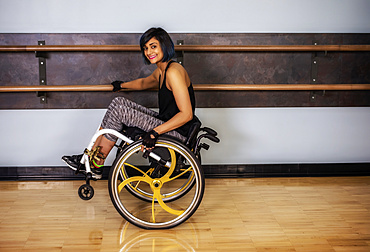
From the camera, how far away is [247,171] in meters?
3.05

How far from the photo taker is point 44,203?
254cm

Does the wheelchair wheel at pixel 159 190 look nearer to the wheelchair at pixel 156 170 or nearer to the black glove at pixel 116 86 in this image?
the wheelchair at pixel 156 170

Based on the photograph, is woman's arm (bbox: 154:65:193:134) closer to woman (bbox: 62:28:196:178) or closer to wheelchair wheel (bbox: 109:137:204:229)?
woman (bbox: 62:28:196:178)

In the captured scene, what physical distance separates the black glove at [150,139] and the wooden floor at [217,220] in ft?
1.63

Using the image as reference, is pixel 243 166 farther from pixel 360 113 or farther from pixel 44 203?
pixel 44 203

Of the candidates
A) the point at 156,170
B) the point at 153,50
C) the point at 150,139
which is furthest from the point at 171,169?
the point at 153,50

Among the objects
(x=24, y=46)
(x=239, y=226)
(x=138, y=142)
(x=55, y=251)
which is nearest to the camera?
(x=55, y=251)

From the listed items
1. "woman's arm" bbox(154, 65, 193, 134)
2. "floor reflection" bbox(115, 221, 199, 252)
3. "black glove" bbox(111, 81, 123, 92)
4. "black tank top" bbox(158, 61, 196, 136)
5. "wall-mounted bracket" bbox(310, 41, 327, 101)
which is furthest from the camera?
"wall-mounted bracket" bbox(310, 41, 327, 101)

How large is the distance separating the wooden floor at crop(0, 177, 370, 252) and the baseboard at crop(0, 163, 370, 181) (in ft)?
0.25

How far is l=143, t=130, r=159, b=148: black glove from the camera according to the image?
2.04m

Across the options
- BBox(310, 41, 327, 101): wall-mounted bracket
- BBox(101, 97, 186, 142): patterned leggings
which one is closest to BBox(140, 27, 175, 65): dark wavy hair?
BBox(101, 97, 186, 142): patterned leggings

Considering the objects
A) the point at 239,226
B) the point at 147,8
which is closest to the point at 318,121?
the point at 239,226

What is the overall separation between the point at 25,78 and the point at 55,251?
140 centimetres

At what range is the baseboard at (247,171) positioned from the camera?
2.95 m
